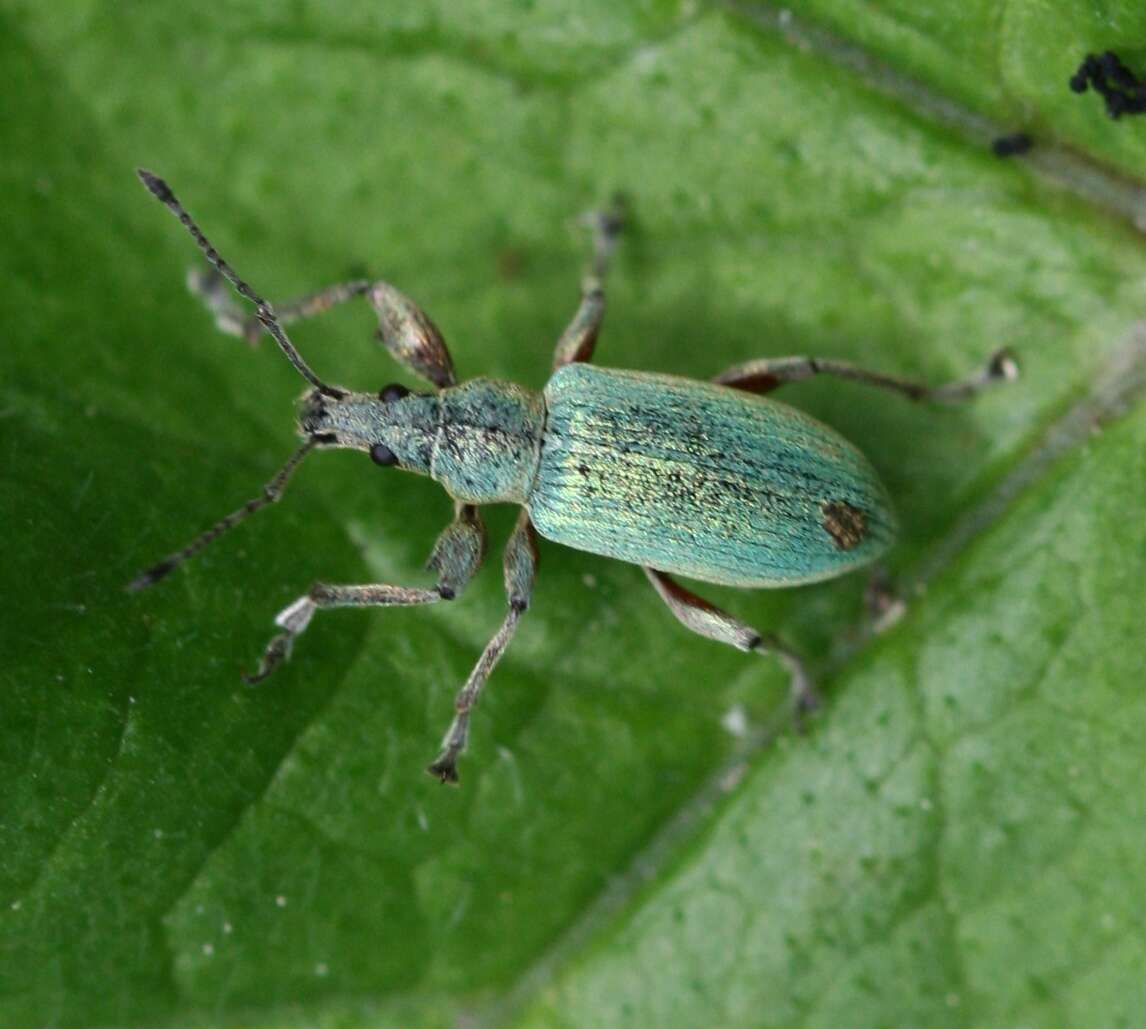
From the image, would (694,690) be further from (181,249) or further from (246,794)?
(181,249)

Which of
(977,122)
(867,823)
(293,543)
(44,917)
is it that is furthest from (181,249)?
(867,823)

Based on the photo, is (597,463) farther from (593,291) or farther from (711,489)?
(593,291)

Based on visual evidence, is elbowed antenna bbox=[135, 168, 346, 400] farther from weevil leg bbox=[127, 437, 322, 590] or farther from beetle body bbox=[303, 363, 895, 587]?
weevil leg bbox=[127, 437, 322, 590]

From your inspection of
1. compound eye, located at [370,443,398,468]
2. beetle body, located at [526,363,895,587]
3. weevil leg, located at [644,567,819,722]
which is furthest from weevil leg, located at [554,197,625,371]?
weevil leg, located at [644,567,819,722]

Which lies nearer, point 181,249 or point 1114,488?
point 1114,488

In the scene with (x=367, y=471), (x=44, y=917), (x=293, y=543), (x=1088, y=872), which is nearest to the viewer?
(x=44, y=917)

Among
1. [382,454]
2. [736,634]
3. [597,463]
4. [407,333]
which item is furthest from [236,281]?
[736,634]

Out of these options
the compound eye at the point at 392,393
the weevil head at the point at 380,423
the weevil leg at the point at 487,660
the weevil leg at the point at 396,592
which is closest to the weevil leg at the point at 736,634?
the weevil leg at the point at 487,660
